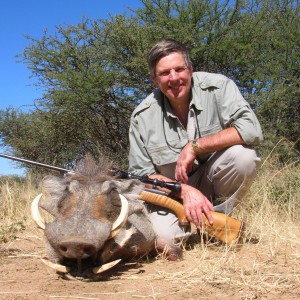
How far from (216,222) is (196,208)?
0.18 metres

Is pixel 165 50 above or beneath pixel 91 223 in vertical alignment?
above

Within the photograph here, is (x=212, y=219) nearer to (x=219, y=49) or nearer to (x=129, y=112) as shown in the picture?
(x=219, y=49)

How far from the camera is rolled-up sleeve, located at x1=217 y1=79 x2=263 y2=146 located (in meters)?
4.03

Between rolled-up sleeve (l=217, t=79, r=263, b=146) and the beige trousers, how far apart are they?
0.14m

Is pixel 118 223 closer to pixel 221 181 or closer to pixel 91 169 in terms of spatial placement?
pixel 91 169

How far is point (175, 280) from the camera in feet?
9.62

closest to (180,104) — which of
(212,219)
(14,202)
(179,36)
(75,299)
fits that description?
(212,219)

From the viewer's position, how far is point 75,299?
255 cm

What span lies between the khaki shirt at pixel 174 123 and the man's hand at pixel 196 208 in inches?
23.2

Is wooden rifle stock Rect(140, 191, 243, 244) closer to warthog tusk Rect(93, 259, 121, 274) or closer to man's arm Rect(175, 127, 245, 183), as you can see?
man's arm Rect(175, 127, 245, 183)

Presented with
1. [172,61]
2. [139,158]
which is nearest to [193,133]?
[139,158]

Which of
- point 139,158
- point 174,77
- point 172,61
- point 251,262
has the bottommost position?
point 251,262

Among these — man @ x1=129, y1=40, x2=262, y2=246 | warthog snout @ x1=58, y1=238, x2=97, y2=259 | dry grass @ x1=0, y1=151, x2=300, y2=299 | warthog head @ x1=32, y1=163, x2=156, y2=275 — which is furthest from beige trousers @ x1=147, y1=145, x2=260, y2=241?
warthog snout @ x1=58, y1=238, x2=97, y2=259

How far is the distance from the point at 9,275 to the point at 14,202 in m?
3.07
